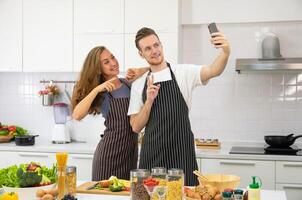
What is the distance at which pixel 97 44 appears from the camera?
465cm

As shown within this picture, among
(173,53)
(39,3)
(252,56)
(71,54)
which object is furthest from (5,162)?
(252,56)

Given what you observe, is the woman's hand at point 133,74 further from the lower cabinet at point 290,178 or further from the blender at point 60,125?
the blender at point 60,125

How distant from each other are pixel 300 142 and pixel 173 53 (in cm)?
154

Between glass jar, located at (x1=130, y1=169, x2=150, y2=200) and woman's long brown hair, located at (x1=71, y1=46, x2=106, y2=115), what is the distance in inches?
43.6

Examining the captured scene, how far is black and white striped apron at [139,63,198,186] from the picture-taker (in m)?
2.98

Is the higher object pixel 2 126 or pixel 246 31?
pixel 246 31

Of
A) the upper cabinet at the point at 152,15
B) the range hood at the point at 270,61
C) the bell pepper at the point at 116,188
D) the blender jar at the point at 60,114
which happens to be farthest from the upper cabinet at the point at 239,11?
the bell pepper at the point at 116,188

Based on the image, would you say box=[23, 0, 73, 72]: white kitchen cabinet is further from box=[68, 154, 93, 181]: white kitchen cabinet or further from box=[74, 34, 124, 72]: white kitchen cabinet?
box=[68, 154, 93, 181]: white kitchen cabinet

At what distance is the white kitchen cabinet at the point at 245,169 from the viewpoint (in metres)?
4.01

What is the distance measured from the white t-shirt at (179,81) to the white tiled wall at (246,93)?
1.76m

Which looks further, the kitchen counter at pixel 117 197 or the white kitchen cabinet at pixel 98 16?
the white kitchen cabinet at pixel 98 16

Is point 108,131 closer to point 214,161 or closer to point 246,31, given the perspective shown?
point 214,161

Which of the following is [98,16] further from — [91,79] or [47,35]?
[91,79]

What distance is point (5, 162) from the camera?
15.2ft
